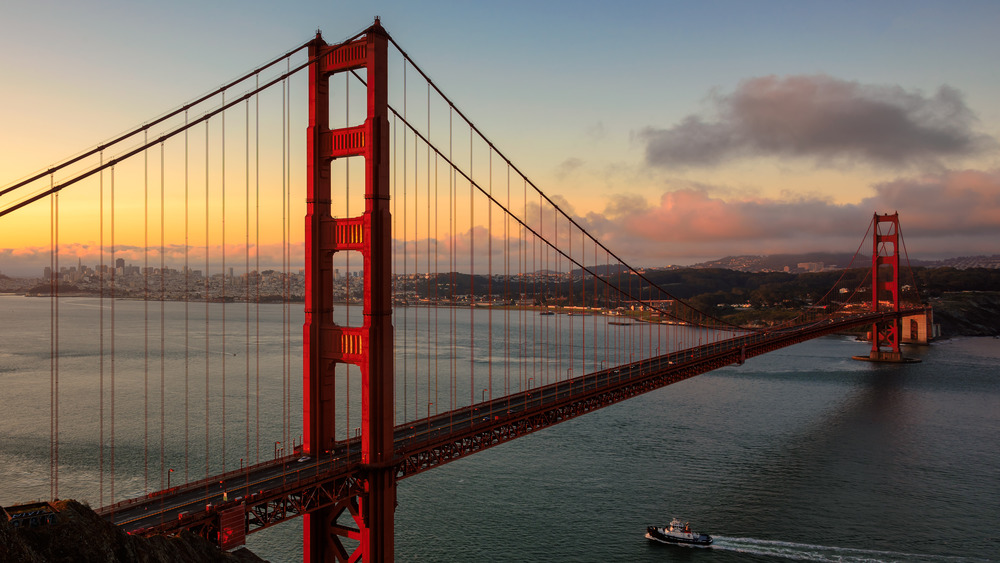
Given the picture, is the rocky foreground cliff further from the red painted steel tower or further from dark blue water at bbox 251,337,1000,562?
the red painted steel tower

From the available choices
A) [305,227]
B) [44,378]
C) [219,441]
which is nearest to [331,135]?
[305,227]

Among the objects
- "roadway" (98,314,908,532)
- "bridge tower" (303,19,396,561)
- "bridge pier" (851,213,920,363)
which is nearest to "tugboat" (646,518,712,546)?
"roadway" (98,314,908,532)

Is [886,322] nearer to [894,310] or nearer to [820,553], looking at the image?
[894,310]

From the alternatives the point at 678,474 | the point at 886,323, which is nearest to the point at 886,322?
the point at 886,323

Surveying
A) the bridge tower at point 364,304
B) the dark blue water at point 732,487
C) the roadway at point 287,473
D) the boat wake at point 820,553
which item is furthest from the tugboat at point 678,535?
the bridge tower at point 364,304

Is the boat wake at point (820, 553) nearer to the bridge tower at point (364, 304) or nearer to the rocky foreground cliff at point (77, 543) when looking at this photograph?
the bridge tower at point (364, 304)

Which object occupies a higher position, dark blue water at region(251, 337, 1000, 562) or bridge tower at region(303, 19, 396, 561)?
bridge tower at region(303, 19, 396, 561)
